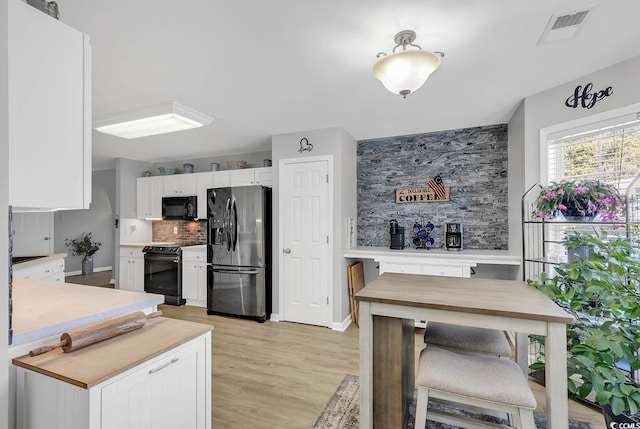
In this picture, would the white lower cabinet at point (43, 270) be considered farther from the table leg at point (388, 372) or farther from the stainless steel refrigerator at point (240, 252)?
the table leg at point (388, 372)

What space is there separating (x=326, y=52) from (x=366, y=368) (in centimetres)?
198

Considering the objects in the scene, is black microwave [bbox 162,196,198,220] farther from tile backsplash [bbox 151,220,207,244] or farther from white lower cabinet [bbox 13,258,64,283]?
white lower cabinet [bbox 13,258,64,283]

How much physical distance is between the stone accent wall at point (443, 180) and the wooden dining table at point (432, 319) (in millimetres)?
1985

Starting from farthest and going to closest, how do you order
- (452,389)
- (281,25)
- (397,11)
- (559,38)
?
(559,38)
(281,25)
(397,11)
(452,389)

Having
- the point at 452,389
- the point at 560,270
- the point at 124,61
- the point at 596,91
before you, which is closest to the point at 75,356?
the point at 452,389

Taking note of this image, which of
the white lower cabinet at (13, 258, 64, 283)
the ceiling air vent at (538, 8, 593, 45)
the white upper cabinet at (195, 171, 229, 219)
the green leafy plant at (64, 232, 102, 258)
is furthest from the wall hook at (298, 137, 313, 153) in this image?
the green leafy plant at (64, 232, 102, 258)

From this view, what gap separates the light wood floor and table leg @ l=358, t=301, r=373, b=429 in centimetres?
52

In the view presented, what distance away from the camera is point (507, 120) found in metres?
3.46

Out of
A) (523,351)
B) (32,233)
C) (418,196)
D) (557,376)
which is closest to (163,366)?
(557,376)

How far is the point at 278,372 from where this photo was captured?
2617 millimetres

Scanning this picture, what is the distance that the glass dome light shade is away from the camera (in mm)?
1655

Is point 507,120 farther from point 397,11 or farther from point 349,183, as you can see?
point 397,11

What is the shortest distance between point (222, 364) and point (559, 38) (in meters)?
3.57

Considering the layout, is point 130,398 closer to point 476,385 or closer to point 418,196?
point 476,385
